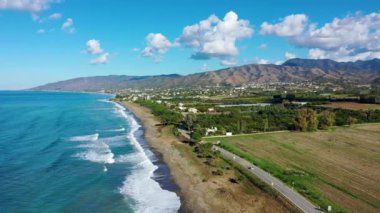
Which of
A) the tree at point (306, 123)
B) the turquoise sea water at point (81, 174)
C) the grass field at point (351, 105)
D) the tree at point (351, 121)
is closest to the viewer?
A: the turquoise sea water at point (81, 174)

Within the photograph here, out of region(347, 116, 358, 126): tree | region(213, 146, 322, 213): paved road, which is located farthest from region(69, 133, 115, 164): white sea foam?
region(347, 116, 358, 126): tree

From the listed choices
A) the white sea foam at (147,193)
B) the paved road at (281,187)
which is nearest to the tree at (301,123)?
the paved road at (281,187)

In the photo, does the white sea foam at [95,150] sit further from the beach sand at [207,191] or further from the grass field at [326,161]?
the grass field at [326,161]

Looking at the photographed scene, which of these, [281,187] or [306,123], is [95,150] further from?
[306,123]

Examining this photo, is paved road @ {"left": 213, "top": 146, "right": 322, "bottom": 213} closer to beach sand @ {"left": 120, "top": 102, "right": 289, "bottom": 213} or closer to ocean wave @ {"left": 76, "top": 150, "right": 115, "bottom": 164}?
beach sand @ {"left": 120, "top": 102, "right": 289, "bottom": 213}

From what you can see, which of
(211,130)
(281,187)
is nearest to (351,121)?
(211,130)

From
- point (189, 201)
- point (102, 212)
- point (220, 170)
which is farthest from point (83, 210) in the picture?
point (220, 170)
